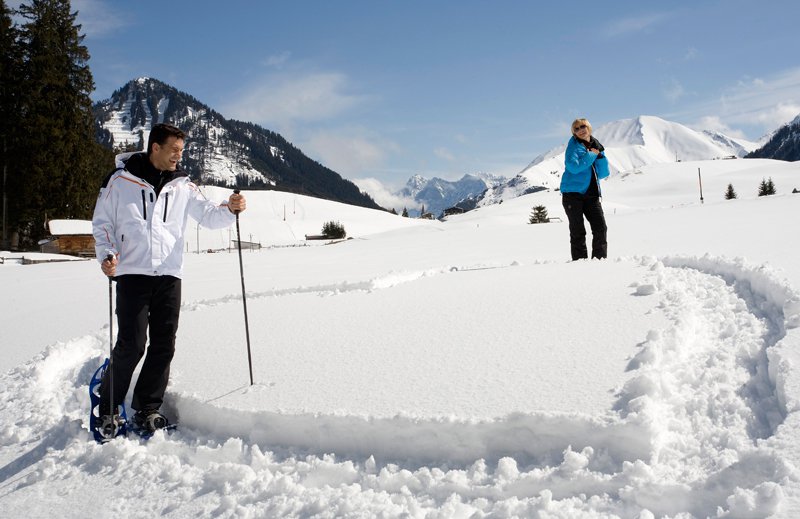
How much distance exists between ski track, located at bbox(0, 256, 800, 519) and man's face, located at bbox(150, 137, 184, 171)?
5.63 feet

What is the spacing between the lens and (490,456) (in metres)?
2.86

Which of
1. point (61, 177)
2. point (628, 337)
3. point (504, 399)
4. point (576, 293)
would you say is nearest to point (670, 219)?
point (576, 293)

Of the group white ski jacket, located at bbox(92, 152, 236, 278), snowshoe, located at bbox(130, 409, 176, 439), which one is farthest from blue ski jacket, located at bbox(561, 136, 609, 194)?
snowshoe, located at bbox(130, 409, 176, 439)

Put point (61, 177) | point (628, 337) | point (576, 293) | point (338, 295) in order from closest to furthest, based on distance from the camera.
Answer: point (628, 337) < point (576, 293) < point (338, 295) < point (61, 177)

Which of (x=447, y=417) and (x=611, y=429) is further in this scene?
(x=447, y=417)

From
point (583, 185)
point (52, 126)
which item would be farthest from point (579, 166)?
point (52, 126)

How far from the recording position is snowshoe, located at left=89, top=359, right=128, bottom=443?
138 inches

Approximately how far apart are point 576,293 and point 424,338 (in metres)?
1.80

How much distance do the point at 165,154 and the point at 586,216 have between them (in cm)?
573

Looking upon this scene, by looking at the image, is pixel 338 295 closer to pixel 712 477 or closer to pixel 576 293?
pixel 576 293

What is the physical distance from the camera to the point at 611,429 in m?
2.70

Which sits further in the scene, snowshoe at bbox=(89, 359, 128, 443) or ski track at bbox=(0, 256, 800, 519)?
snowshoe at bbox=(89, 359, 128, 443)

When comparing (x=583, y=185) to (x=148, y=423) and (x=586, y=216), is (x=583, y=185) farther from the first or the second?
(x=148, y=423)

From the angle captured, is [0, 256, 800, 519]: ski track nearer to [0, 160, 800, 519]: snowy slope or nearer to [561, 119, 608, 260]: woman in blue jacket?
[0, 160, 800, 519]: snowy slope
